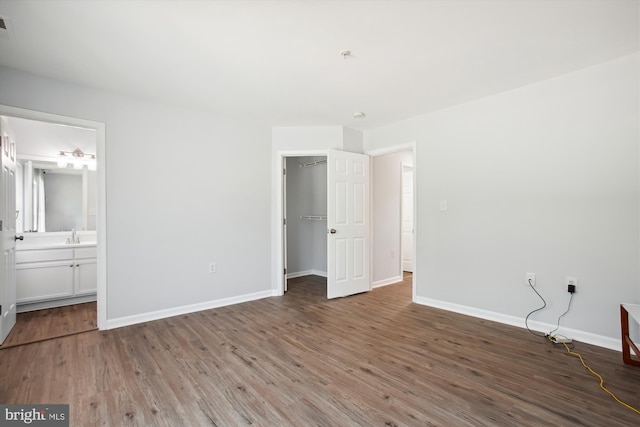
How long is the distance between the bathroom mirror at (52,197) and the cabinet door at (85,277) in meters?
0.80

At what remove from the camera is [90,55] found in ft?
8.02

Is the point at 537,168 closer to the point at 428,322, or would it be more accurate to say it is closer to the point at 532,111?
the point at 532,111

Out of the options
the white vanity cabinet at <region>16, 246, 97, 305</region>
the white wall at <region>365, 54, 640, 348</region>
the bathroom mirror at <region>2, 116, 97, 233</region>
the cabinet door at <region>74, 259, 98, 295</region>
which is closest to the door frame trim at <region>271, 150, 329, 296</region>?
the white wall at <region>365, 54, 640, 348</region>

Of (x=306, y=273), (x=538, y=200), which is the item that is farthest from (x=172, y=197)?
(x=538, y=200)

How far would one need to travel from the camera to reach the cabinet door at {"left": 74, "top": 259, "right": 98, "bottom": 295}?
4.01 m

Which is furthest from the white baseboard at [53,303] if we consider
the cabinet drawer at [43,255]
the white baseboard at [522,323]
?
the white baseboard at [522,323]

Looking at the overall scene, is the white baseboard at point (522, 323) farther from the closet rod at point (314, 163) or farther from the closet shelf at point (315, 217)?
the closet rod at point (314, 163)

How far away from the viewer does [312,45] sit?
7.64 ft

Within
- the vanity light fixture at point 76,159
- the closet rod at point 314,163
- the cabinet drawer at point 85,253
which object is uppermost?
the closet rod at point 314,163

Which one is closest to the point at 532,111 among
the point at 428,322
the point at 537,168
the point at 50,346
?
the point at 537,168

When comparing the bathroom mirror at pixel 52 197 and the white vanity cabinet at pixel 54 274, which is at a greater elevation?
the bathroom mirror at pixel 52 197

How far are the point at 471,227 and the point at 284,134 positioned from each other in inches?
108

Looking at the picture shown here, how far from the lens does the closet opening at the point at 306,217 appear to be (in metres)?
5.69

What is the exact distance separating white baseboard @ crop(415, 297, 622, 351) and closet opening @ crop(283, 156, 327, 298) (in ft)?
7.59
